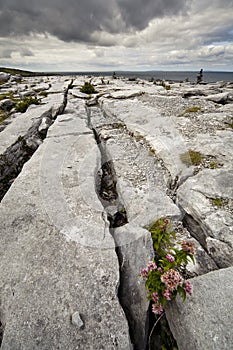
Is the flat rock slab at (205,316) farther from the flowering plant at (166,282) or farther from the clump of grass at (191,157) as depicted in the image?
the clump of grass at (191,157)

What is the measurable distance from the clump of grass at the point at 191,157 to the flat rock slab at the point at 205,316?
4569mm

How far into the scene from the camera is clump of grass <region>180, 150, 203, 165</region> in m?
7.34

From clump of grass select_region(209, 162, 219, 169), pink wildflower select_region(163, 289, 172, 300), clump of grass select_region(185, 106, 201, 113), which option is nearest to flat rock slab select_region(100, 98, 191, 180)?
clump of grass select_region(209, 162, 219, 169)

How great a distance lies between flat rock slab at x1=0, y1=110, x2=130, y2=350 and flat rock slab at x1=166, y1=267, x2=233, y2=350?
95 cm

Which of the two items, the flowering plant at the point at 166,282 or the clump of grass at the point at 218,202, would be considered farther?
the clump of grass at the point at 218,202

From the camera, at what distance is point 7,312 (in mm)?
3217

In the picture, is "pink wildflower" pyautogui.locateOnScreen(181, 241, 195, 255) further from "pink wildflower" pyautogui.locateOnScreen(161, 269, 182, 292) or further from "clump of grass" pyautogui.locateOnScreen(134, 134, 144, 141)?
"clump of grass" pyautogui.locateOnScreen(134, 134, 144, 141)

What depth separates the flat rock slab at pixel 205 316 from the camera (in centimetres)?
286

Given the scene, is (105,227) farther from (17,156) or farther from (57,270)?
(17,156)

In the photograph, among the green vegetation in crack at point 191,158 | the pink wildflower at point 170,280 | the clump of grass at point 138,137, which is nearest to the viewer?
the pink wildflower at point 170,280

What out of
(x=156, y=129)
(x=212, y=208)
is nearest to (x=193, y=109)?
(x=156, y=129)

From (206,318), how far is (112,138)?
333 inches

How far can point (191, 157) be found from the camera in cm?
760

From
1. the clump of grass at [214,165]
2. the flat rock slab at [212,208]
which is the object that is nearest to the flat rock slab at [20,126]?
the flat rock slab at [212,208]
